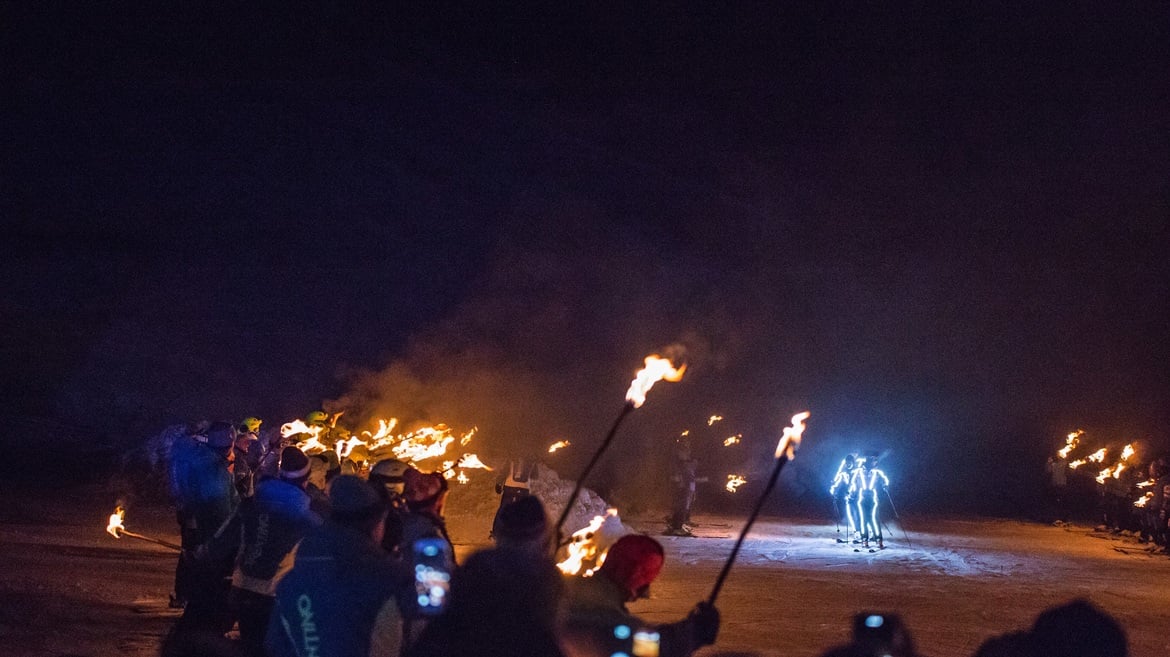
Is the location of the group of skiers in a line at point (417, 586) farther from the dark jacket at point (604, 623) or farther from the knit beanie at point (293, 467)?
the knit beanie at point (293, 467)

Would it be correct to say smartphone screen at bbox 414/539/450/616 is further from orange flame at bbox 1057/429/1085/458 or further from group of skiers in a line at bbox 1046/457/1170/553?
orange flame at bbox 1057/429/1085/458

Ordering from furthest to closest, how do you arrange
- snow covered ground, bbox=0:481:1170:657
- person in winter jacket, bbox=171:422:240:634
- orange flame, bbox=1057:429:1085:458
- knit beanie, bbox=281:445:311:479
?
orange flame, bbox=1057:429:1085:458
snow covered ground, bbox=0:481:1170:657
person in winter jacket, bbox=171:422:240:634
knit beanie, bbox=281:445:311:479

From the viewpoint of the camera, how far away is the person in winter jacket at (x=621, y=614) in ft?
12.7

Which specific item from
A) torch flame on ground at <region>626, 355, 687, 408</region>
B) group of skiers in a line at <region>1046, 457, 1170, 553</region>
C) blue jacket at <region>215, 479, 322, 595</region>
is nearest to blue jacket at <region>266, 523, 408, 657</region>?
torch flame on ground at <region>626, 355, 687, 408</region>

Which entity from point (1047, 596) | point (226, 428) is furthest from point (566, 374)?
point (226, 428)

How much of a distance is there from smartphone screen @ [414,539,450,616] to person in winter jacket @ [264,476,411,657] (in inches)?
24.3

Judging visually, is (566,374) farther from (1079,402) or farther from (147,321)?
(1079,402)

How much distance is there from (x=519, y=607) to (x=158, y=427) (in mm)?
25095

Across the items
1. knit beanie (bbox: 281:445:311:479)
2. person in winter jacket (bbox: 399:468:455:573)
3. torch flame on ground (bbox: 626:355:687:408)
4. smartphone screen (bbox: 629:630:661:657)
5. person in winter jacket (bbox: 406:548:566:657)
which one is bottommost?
smartphone screen (bbox: 629:630:661:657)

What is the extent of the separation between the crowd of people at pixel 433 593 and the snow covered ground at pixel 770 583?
4.13 metres

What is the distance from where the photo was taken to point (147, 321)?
1299 inches

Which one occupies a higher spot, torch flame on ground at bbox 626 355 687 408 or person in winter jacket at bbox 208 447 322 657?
torch flame on ground at bbox 626 355 687 408

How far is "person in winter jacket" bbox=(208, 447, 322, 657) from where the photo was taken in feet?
18.9

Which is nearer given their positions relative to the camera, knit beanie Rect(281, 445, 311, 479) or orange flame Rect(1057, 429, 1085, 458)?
knit beanie Rect(281, 445, 311, 479)
